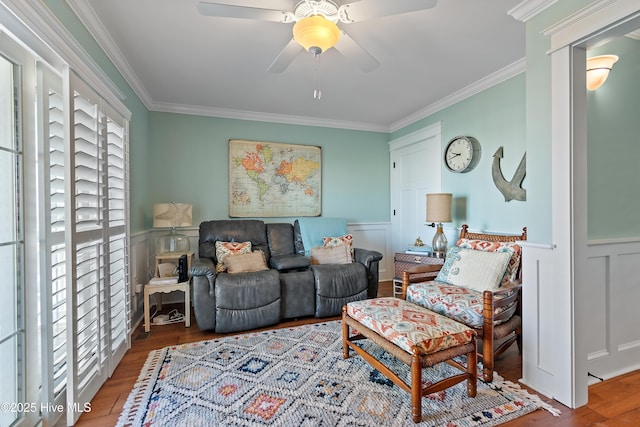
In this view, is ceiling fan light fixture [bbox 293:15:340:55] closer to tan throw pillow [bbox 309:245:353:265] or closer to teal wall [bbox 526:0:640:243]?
teal wall [bbox 526:0:640:243]

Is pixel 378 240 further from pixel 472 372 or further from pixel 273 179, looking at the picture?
pixel 472 372

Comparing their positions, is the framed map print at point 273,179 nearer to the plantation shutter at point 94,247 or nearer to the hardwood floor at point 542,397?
the plantation shutter at point 94,247

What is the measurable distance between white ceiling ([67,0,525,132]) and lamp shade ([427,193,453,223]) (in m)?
1.16

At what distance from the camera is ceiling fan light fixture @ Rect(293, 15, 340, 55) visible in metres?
1.65

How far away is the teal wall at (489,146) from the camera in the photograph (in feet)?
8.95

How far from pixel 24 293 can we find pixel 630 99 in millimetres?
3788

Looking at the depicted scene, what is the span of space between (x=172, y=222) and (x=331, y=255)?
178 centimetres

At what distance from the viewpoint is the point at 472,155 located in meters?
3.19

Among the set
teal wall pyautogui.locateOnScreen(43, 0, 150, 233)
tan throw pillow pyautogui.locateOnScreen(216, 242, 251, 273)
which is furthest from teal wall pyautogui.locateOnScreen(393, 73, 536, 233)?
teal wall pyautogui.locateOnScreen(43, 0, 150, 233)

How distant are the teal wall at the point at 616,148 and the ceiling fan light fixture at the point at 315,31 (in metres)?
1.66

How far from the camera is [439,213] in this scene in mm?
3215

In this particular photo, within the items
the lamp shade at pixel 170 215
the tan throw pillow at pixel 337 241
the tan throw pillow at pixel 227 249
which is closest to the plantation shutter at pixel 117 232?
the lamp shade at pixel 170 215

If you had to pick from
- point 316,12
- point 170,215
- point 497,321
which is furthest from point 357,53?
point 170,215

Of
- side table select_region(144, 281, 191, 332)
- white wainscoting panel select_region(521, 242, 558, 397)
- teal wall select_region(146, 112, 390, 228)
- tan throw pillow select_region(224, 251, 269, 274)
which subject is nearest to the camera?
white wainscoting panel select_region(521, 242, 558, 397)
